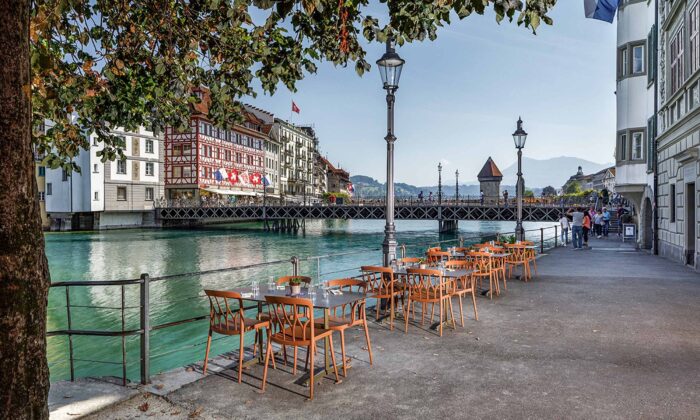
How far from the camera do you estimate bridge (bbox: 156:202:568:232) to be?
5103 cm

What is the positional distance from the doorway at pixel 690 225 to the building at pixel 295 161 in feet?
230

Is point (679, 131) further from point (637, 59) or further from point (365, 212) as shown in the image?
point (365, 212)

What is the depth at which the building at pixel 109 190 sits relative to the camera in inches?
2153

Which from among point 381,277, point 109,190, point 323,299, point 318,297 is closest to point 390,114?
point 381,277

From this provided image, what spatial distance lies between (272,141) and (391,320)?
256 ft

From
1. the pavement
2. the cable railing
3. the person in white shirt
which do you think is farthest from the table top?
the person in white shirt

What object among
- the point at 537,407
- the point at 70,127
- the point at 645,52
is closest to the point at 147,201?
the point at 645,52

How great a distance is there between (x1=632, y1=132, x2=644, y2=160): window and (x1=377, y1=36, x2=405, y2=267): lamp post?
16.4m

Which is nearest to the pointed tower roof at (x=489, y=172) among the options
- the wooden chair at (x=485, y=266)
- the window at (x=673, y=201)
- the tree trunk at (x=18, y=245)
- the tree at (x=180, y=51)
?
the window at (x=673, y=201)

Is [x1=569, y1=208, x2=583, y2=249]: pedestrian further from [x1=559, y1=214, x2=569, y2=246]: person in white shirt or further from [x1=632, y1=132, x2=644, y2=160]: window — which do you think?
[x1=632, y1=132, x2=644, y2=160]: window

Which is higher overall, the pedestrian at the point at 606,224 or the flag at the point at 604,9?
the flag at the point at 604,9

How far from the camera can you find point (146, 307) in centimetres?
554

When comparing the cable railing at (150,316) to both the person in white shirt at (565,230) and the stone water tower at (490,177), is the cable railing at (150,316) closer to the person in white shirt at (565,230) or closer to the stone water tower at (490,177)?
the person in white shirt at (565,230)

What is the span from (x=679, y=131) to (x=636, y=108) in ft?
21.1
